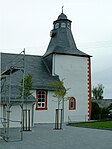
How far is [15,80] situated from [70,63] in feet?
24.8

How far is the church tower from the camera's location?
109 feet

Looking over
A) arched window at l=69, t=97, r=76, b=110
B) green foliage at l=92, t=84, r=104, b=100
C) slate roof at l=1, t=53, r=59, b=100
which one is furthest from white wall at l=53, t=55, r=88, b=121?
green foliage at l=92, t=84, r=104, b=100

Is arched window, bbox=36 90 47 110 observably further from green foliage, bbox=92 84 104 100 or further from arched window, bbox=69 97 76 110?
green foliage, bbox=92 84 104 100

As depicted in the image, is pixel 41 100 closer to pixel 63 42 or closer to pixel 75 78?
pixel 75 78

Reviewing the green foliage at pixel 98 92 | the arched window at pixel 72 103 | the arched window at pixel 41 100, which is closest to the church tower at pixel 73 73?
the arched window at pixel 72 103

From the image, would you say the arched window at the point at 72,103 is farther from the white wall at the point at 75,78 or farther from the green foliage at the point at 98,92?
the green foliage at the point at 98,92

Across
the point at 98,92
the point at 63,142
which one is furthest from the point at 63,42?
the point at 98,92

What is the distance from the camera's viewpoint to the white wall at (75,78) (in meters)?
33.2

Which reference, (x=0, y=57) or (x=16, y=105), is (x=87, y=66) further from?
(x=16, y=105)

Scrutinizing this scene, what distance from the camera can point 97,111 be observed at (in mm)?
38469

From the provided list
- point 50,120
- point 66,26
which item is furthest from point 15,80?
point 66,26

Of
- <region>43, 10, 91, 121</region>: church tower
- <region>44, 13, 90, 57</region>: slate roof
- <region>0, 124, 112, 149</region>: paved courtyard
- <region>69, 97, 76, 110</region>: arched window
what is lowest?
<region>0, 124, 112, 149</region>: paved courtyard

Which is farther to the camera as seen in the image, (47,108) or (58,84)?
(47,108)

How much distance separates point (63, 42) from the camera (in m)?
36.1
